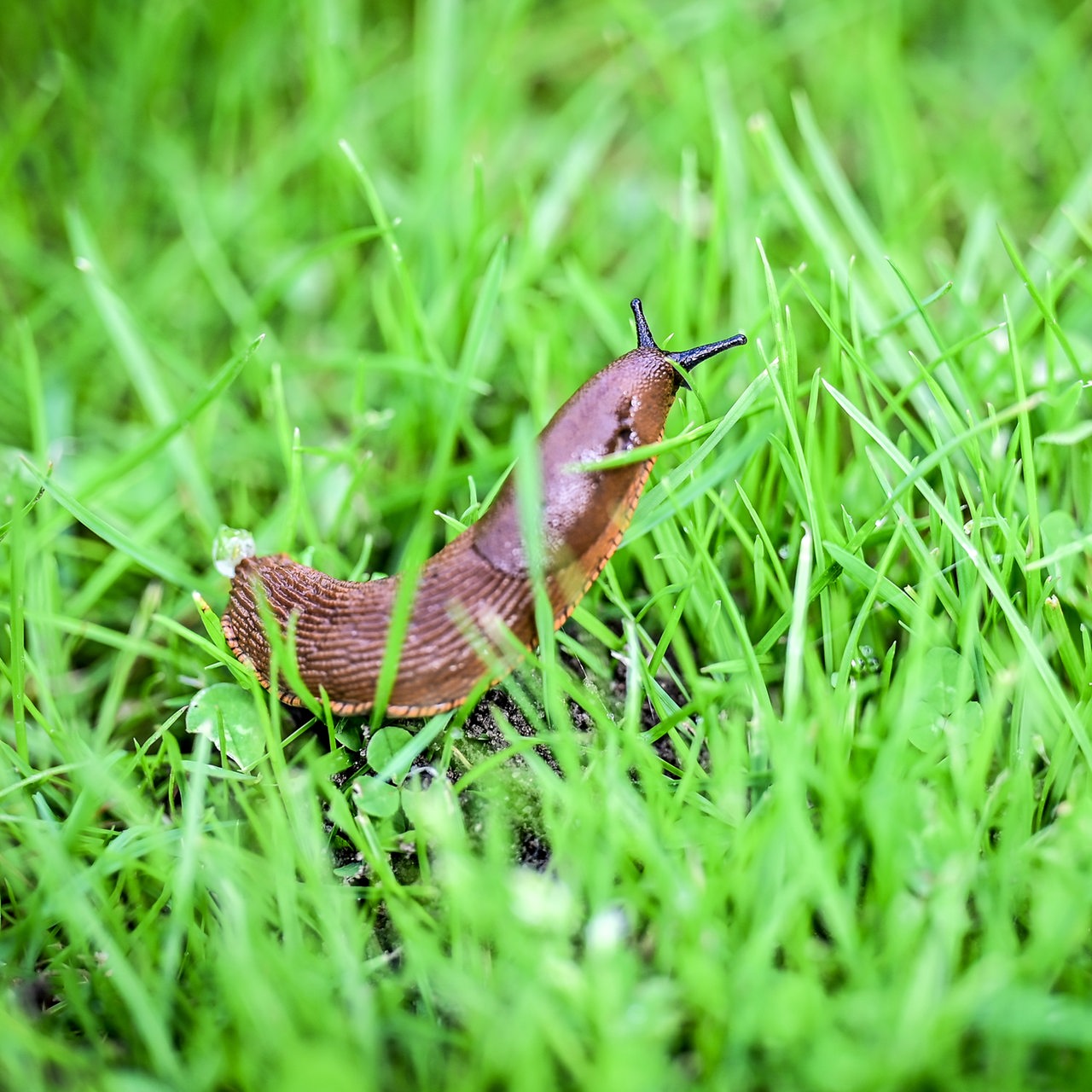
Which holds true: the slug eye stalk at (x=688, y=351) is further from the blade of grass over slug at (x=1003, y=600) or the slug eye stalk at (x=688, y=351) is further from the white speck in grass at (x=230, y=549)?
the white speck in grass at (x=230, y=549)

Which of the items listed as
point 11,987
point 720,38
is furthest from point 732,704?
point 720,38

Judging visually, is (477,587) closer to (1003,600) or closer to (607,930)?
(607,930)

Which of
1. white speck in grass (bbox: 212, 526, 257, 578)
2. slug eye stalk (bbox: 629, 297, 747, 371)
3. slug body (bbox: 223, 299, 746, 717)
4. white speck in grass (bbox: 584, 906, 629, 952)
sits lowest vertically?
white speck in grass (bbox: 584, 906, 629, 952)

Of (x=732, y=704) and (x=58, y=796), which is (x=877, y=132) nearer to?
(x=732, y=704)

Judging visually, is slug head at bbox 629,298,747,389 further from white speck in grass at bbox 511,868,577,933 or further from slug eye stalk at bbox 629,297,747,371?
white speck in grass at bbox 511,868,577,933

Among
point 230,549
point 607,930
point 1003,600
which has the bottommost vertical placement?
point 607,930

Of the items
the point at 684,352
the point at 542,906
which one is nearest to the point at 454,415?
the point at 684,352

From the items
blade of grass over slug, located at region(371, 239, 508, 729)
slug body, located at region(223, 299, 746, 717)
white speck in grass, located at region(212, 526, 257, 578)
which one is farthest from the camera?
blade of grass over slug, located at region(371, 239, 508, 729)

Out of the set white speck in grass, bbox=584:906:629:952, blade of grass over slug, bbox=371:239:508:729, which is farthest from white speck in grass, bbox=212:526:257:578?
white speck in grass, bbox=584:906:629:952
